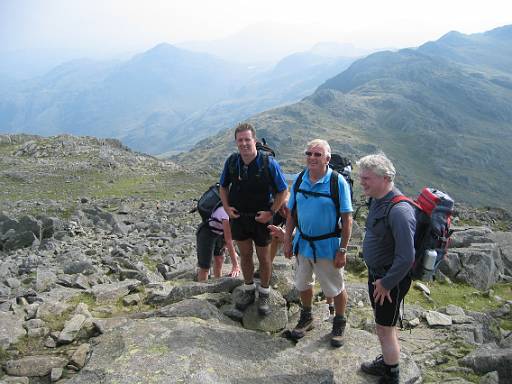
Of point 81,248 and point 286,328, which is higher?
point 286,328

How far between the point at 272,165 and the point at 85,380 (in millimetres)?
4821

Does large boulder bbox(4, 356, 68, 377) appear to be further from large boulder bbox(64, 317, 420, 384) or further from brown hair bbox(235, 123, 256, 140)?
brown hair bbox(235, 123, 256, 140)

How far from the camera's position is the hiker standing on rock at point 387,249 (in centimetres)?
608

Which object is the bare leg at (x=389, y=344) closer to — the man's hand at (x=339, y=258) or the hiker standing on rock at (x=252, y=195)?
the man's hand at (x=339, y=258)

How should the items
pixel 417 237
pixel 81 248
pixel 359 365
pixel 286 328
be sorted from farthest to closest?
pixel 81 248
pixel 286 328
pixel 359 365
pixel 417 237

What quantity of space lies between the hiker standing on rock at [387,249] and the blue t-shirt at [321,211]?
2.33 feet

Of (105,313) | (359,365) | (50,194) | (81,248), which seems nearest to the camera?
(359,365)

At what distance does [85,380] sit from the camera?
21.3ft

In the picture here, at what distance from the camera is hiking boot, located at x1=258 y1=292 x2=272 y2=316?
887 cm

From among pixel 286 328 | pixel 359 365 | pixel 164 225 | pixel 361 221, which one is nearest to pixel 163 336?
pixel 286 328

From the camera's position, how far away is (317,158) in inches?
A: 289

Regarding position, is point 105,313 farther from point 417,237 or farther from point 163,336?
point 417,237

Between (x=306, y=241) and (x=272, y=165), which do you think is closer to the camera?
(x=306, y=241)

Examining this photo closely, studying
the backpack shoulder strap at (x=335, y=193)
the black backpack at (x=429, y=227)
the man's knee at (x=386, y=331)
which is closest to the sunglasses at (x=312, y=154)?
the backpack shoulder strap at (x=335, y=193)
